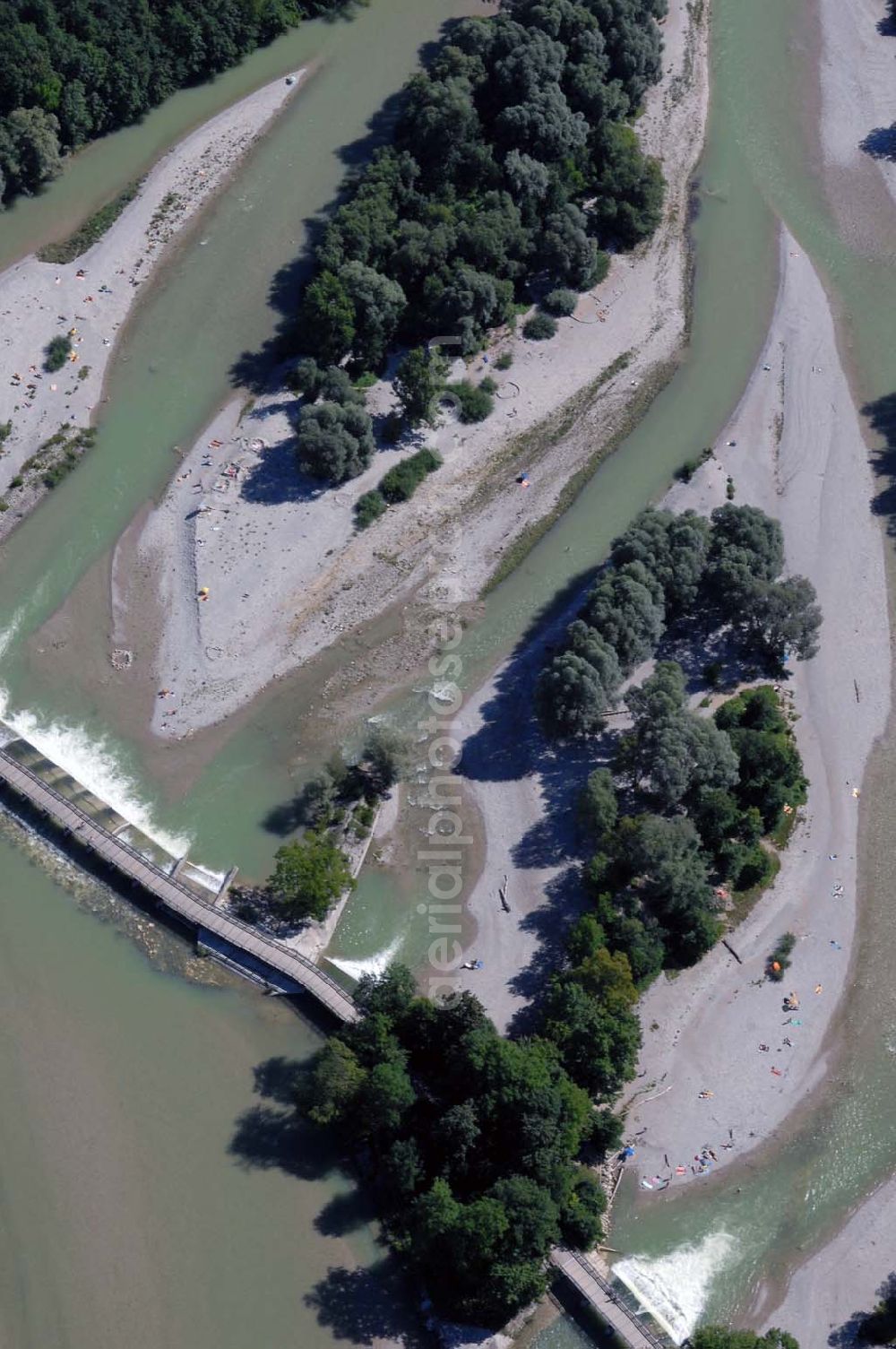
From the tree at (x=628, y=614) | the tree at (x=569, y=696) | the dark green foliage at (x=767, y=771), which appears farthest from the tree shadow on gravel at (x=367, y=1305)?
the tree at (x=628, y=614)

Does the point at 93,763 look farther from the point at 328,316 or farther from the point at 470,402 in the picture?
the point at 470,402

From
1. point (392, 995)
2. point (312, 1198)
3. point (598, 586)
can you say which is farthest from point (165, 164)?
point (312, 1198)

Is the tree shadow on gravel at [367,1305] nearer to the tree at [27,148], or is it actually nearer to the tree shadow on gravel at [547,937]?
the tree shadow on gravel at [547,937]

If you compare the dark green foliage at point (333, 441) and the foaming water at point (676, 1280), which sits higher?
the dark green foliage at point (333, 441)

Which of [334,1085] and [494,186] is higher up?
[494,186]

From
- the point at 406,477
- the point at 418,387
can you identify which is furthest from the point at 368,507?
the point at 418,387

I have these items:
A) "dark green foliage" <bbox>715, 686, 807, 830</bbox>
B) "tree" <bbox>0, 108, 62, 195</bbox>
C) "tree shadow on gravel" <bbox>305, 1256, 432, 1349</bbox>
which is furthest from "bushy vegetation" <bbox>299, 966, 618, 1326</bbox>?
"tree" <bbox>0, 108, 62, 195</bbox>

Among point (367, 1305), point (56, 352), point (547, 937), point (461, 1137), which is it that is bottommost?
point (367, 1305)
